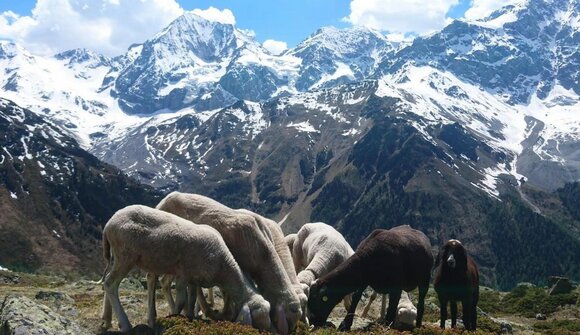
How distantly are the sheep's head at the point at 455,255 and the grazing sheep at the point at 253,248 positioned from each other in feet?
19.4

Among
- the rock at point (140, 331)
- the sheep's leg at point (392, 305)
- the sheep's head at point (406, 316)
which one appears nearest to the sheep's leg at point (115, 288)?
the rock at point (140, 331)

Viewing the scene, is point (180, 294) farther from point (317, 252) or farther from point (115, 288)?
point (317, 252)

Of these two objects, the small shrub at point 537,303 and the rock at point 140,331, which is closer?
the rock at point 140,331

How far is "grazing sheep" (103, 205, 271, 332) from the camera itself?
1764 cm

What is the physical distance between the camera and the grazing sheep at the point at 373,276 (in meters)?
20.2

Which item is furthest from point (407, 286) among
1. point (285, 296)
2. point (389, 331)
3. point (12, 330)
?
point (12, 330)

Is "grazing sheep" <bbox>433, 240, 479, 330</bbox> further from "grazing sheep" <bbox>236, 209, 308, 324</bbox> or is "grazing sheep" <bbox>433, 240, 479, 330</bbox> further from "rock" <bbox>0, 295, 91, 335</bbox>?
"rock" <bbox>0, 295, 91, 335</bbox>

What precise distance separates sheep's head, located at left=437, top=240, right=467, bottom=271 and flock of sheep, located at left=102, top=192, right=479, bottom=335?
4cm

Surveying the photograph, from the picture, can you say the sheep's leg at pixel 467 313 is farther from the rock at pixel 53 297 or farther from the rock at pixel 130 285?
the rock at pixel 130 285

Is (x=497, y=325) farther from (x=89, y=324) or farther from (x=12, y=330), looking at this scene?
(x=12, y=330)

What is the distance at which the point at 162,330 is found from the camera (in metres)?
16.2

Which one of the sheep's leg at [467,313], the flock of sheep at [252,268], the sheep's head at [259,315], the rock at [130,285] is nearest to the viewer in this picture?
the sheep's head at [259,315]

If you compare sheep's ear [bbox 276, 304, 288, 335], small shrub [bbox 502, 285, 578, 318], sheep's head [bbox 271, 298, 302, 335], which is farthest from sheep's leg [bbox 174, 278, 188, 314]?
small shrub [bbox 502, 285, 578, 318]

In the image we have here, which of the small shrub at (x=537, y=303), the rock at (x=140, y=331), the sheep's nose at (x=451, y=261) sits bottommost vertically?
the small shrub at (x=537, y=303)
